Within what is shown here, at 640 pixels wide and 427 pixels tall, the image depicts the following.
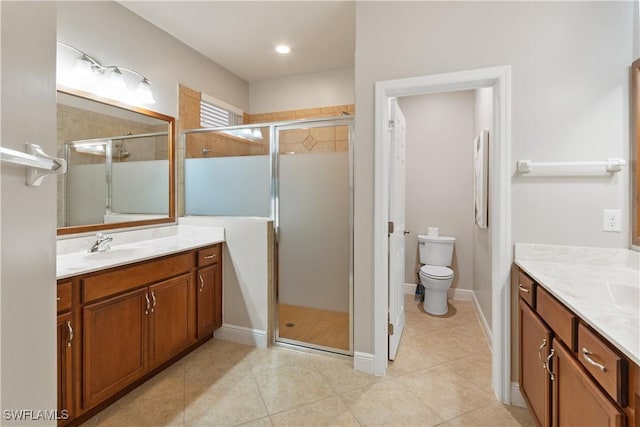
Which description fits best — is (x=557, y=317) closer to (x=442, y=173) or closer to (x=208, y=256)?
(x=208, y=256)

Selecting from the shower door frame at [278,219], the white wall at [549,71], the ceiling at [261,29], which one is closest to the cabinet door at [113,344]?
the shower door frame at [278,219]

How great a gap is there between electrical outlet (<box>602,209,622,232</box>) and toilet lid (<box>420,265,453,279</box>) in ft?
5.02

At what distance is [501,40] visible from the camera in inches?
71.5

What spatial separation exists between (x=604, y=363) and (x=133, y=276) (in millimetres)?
A: 2200

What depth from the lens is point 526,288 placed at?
161cm

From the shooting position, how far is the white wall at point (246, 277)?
252 cm

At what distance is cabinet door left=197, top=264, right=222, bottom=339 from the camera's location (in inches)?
94.2

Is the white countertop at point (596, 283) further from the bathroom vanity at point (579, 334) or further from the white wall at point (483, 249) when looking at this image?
the white wall at point (483, 249)

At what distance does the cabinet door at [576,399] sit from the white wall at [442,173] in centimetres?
255

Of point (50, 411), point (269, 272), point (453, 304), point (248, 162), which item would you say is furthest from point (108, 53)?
point (453, 304)

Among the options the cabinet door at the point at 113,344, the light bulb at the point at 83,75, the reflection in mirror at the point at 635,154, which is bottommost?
the cabinet door at the point at 113,344

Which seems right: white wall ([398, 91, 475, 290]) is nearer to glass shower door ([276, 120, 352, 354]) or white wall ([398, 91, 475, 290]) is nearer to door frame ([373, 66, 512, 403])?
glass shower door ([276, 120, 352, 354])

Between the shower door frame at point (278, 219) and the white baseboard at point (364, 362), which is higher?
the shower door frame at point (278, 219)

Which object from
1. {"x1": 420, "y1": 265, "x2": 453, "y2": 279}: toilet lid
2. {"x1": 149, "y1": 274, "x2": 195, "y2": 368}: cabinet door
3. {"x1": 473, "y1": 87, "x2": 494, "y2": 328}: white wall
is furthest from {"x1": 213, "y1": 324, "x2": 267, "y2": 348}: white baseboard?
{"x1": 473, "y1": 87, "x2": 494, "y2": 328}: white wall
